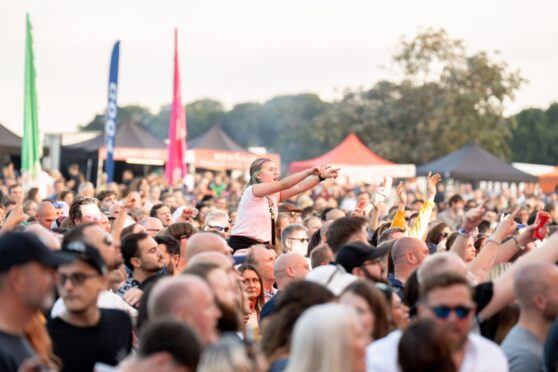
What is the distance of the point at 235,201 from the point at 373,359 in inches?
734

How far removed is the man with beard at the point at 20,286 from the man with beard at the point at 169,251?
12.6 ft

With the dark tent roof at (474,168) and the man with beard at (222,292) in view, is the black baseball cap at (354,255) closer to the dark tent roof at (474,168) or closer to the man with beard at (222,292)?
the man with beard at (222,292)

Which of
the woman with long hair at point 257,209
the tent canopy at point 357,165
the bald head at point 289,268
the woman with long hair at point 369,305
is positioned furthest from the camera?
the tent canopy at point 357,165

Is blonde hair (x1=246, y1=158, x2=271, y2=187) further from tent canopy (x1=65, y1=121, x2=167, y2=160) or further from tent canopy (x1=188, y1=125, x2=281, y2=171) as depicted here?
tent canopy (x1=188, y1=125, x2=281, y2=171)

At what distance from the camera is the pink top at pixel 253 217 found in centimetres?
1130

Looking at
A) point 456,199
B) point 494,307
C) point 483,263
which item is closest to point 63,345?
point 494,307

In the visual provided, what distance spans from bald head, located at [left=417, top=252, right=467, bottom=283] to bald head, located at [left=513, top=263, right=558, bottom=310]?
1.01 feet

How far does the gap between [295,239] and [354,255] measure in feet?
13.3

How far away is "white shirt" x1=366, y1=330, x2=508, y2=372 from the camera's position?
5.48 metres

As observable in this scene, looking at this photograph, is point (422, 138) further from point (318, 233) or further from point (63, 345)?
point (63, 345)

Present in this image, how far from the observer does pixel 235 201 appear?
→ 950 inches

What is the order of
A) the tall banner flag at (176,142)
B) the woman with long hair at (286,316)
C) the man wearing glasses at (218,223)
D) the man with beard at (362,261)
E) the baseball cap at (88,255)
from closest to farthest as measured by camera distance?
the woman with long hair at (286,316) < the baseball cap at (88,255) < the man with beard at (362,261) < the man wearing glasses at (218,223) < the tall banner flag at (176,142)

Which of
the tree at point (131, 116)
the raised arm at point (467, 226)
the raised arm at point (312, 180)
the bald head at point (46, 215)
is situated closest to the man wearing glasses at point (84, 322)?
the raised arm at point (467, 226)

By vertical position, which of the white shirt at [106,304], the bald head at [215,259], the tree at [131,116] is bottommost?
the white shirt at [106,304]
